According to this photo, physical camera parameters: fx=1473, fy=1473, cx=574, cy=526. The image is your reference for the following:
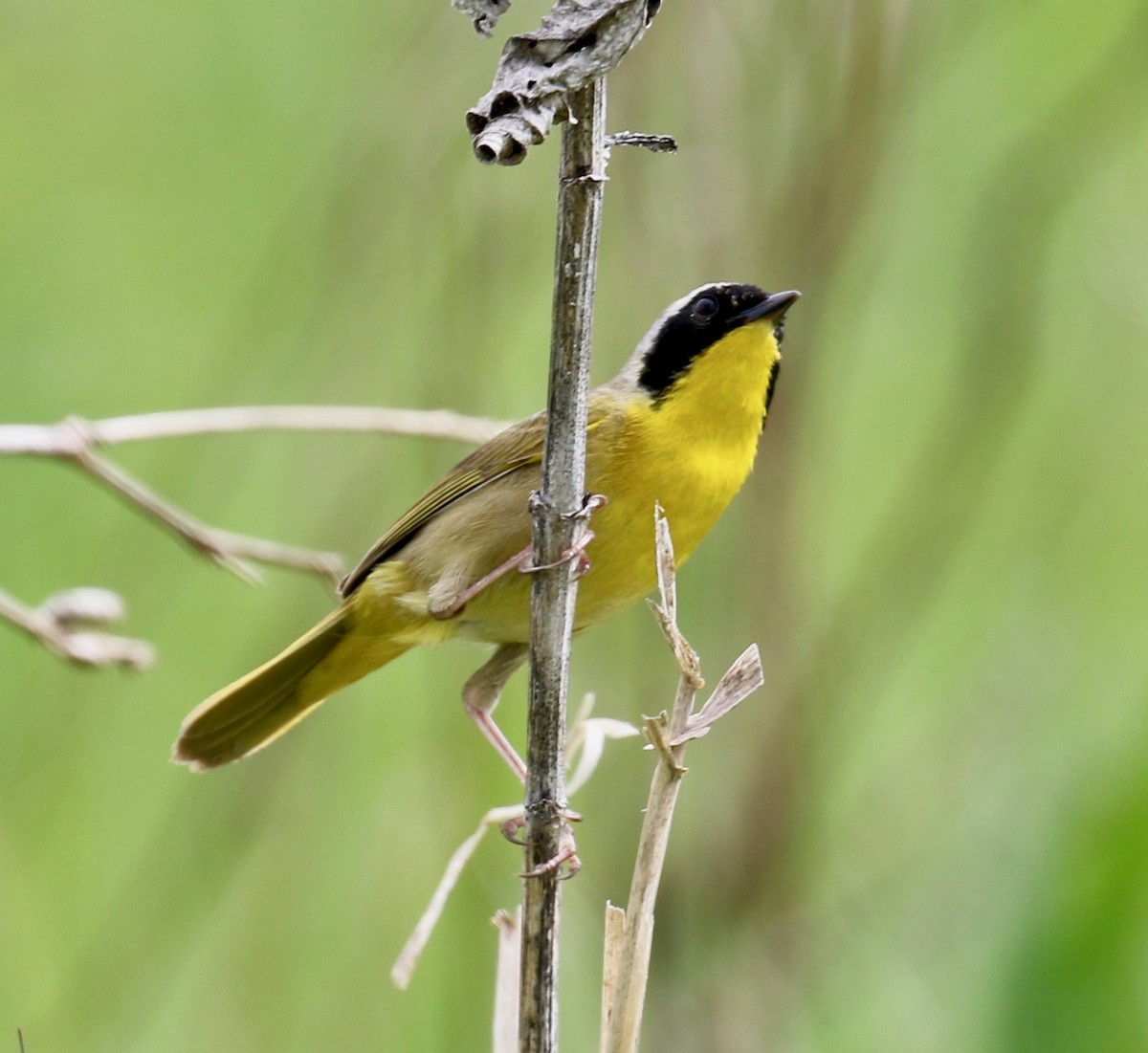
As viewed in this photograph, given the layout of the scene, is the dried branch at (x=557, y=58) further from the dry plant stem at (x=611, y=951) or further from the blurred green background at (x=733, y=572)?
the blurred green background at (x=733, y=572)

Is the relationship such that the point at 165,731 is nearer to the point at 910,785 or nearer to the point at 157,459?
the point at 157,459

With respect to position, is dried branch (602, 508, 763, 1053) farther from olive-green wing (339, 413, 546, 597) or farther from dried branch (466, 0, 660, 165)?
olive-green wing (339, 413, 546, 597)

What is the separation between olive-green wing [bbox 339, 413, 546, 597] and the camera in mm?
3994

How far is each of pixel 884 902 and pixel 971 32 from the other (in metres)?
2.39

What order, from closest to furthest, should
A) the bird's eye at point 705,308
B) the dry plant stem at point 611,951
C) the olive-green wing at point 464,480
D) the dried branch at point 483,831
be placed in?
the dry plant stem at point 611,951, the dried branch at point 483,831, the bird's eye at point 705,308, the olive-green wing at point 464,480

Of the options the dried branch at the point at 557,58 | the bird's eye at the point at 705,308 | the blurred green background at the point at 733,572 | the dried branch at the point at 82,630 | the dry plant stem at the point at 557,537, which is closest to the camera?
the dried branch at the point at 557,58

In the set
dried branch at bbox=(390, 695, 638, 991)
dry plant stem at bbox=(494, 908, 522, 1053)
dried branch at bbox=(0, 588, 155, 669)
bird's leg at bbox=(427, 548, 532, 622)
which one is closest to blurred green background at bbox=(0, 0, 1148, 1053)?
bird's leg at bbox=(427, 548, 532, 622)

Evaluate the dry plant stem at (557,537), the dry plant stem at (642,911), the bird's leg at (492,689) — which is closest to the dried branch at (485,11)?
the dry plant stem at (557,537)

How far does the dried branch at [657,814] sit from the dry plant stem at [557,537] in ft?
0.40

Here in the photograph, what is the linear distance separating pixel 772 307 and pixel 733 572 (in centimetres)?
69

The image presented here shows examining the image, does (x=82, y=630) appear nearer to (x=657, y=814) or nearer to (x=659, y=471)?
(x=657, y=814)

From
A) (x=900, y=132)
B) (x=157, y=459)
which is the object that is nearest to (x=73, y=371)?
(x=157, y=459)

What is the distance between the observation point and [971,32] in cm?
412

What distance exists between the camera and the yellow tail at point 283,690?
3885 millimetres
